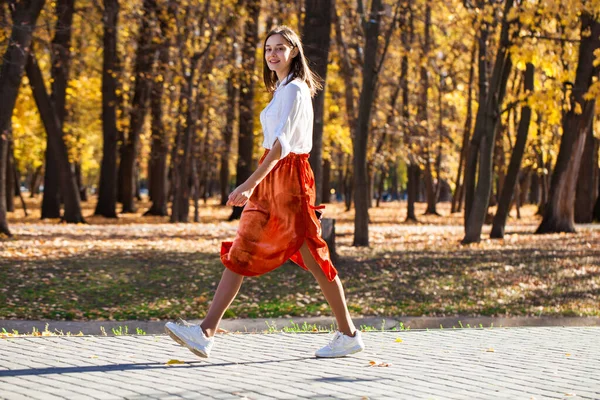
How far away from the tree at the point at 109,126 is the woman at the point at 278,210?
875 inches

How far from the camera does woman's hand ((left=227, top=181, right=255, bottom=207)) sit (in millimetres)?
5559

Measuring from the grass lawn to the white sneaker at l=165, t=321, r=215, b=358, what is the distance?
4005mm

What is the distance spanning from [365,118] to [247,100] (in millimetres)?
13998

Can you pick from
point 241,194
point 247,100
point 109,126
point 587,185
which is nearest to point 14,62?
point 109,126

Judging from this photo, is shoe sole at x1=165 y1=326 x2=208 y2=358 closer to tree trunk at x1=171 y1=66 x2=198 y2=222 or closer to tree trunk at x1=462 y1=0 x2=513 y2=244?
tree trunk at x1=462 y1=0 x2=513 y2=244

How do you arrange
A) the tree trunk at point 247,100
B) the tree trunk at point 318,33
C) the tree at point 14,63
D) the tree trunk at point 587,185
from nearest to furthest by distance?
the tree trunk at point 318,33 < the tree at point 14,63 < the tree trunk at point 247,100 < the tree trunk at point 587,185

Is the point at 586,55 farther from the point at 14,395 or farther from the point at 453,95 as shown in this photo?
the point at 14,395

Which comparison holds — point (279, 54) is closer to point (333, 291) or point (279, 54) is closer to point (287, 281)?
point (333, 291)

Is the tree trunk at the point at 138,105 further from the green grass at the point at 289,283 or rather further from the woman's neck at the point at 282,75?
the woman's neck at the point at 282,75

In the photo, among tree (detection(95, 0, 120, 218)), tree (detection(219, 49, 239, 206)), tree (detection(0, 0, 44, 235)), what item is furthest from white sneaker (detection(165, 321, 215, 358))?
tree (detection(95, 0, 120, 218))

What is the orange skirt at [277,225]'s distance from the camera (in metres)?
5.85

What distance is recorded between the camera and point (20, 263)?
510 inches

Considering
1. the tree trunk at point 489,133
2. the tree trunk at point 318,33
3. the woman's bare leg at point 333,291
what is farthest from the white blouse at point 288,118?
the tree trunk at point 489,133

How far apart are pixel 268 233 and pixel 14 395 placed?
1898 millimetres
